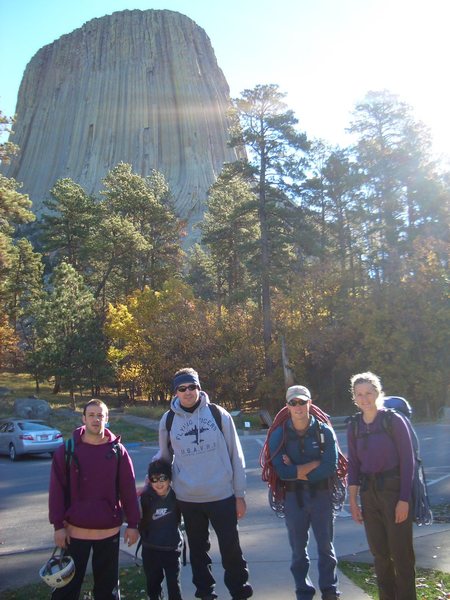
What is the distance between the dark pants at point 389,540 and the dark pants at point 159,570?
4.73ft

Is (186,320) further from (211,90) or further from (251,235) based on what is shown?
(211,90)

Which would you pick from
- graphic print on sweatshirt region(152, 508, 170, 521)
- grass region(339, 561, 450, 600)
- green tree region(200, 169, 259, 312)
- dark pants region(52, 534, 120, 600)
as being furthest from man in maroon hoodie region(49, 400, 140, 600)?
green tree region(200, 169, 259, 312)

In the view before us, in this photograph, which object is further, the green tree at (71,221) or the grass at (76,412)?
the green tree at (71,221)

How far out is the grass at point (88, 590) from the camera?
457cm

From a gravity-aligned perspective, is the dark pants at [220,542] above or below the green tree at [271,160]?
below

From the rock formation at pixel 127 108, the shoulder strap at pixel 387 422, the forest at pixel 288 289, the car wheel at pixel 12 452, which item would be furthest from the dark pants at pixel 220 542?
the rock formation at pixel 127 108

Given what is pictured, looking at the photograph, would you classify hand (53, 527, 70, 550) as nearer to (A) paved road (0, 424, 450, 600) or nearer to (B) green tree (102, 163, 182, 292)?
(A) paved road (0, 424, 450, 600)

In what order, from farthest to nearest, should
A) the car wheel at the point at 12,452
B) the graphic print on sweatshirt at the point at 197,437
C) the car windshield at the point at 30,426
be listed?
the car windshield at the point at 30,426 → the car wheel at the point at 12,452 → the graphic print on sweatshirt at the point at 197,437

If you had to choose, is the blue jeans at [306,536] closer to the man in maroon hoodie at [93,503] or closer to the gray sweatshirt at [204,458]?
the gray sweatshirt at [204,458]

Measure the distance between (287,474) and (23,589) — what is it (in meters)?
2.56

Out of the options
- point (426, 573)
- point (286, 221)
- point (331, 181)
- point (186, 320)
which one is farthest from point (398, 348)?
point (426, 573)

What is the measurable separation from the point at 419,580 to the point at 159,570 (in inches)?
90.0

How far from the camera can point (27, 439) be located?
639 inches

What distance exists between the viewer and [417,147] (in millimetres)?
34031
